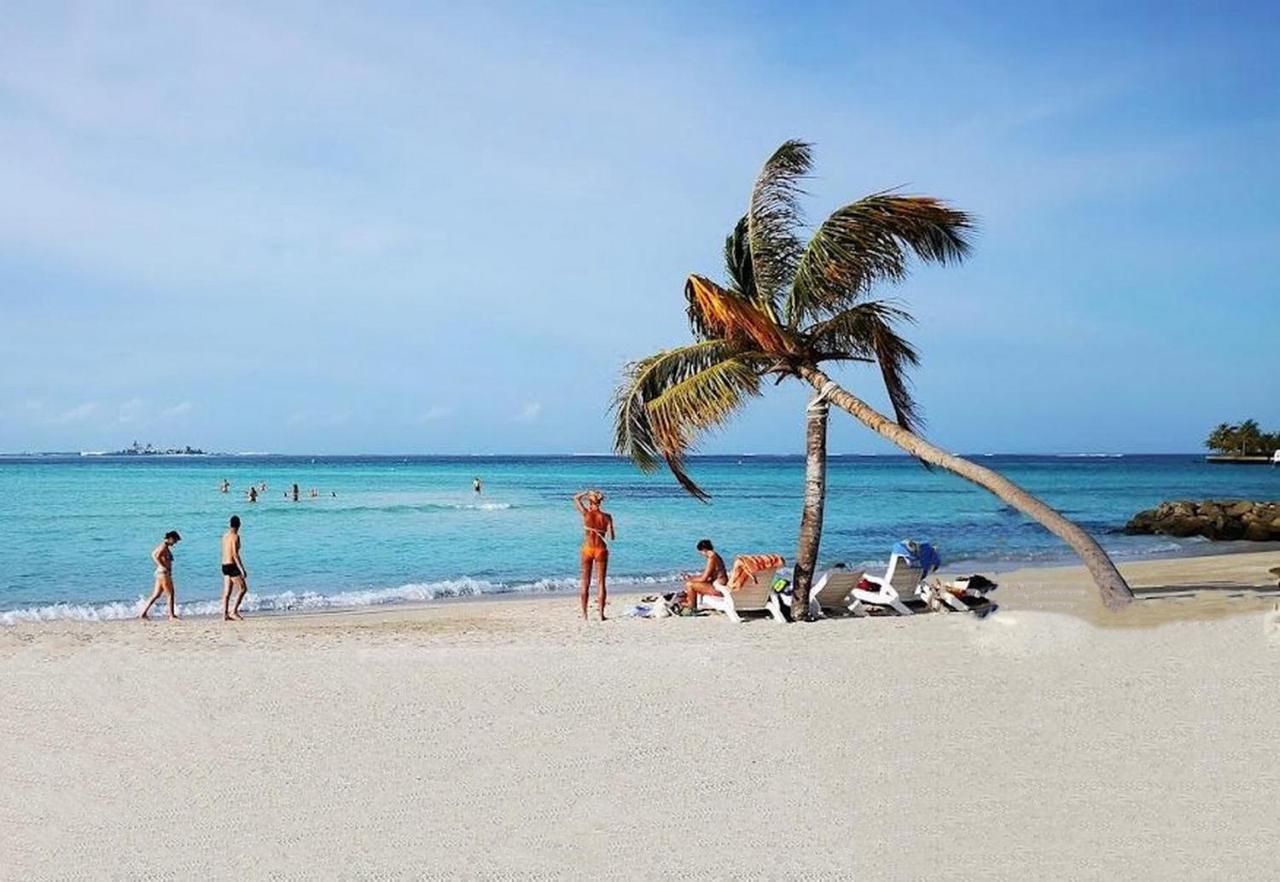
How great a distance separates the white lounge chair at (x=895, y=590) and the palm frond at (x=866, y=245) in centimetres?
370

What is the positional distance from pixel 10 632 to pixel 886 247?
1115cm

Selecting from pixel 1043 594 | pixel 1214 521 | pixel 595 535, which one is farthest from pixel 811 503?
pixel 1214 521

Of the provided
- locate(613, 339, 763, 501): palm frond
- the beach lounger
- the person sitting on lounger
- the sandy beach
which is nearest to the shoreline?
the person sitting on lounger

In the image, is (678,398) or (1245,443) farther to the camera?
(1245,443)

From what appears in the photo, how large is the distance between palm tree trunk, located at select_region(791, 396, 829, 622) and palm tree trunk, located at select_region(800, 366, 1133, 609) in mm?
278

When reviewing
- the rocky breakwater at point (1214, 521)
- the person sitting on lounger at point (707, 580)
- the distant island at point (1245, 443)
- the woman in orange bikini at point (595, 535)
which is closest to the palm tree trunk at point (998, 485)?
the person sitting on lounger at point (707, 580)

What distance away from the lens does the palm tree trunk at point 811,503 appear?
43.2ft

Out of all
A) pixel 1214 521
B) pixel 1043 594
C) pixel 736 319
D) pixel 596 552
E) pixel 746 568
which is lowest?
pixel 1043 594

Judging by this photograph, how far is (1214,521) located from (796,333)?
88.3 feet

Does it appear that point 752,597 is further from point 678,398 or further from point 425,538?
point 425,538

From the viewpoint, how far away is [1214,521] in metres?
34.5

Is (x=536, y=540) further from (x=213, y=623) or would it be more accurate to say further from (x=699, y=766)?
(x=699, y=766)

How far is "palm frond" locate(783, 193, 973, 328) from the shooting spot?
39.8 ft

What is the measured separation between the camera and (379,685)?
948cm
